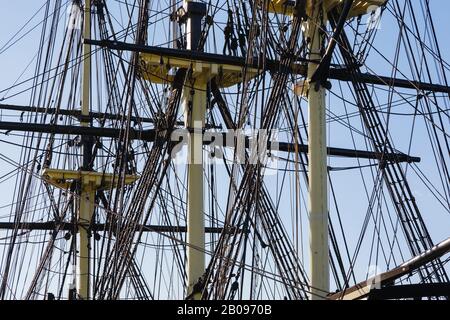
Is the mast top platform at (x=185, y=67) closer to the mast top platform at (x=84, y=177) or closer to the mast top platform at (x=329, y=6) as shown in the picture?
the mast top platform at (x=329, y=6)

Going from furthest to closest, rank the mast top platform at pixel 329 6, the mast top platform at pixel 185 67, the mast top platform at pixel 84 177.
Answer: the mast top platform at pixel 84 177
the mast top platform at pixel 185 67
the mast top platform at pixel 329 6

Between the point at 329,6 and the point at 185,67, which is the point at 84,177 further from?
the point at 329,6

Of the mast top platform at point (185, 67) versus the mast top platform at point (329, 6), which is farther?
the mast top platform at point (185, 67)

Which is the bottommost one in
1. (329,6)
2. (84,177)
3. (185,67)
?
(329,6)

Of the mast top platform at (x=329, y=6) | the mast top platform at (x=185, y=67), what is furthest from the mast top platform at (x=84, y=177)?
the mast top platform at (x=329, y=6)

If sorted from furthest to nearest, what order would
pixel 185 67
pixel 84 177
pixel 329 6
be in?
1. pixel 84 177
2. pixel 185 67
3. pixel 329 6

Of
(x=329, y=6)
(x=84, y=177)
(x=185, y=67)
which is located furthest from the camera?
(x=84, y=177)

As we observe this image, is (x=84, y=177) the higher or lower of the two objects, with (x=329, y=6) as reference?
higher

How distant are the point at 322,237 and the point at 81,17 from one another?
16902mm

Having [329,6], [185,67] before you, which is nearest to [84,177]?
[185,67]

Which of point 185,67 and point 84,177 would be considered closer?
point 185,67
